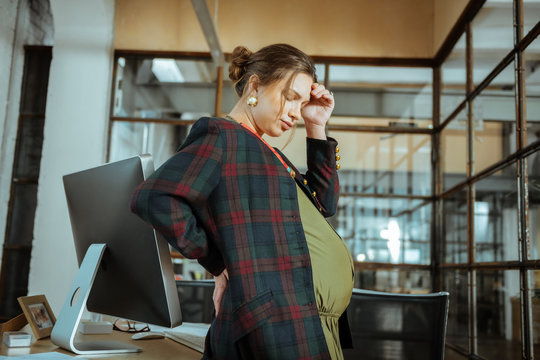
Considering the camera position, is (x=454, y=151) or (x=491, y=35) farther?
(x=454, y=151)

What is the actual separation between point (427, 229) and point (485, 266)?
1250mm

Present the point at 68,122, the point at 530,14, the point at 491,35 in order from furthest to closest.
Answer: the point at 68,122 → the point at 491,35 → the point at 530,14

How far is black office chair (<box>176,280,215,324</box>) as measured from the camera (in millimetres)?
1812

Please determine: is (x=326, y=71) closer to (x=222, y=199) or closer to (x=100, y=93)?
(x=100, y=93)

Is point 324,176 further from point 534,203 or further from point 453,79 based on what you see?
point 453,79

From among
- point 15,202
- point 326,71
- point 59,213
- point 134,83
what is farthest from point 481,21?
point 15,202

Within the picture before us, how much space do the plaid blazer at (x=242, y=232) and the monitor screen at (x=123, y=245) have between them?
0.52ft

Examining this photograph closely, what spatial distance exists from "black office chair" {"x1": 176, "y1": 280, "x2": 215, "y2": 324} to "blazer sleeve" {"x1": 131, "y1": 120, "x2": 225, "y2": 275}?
36.5 inches

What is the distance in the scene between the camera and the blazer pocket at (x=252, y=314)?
0.82 metres

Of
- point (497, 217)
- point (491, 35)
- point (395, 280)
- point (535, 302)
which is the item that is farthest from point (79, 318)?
point (395, 280)

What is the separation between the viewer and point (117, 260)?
1.13 metres

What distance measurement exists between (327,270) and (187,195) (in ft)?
0.93

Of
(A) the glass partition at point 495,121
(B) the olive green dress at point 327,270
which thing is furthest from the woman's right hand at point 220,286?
(A) the glass partition at point 495,121

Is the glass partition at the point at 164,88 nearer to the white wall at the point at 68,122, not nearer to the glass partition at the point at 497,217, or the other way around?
the white wall at the point at 68,122
